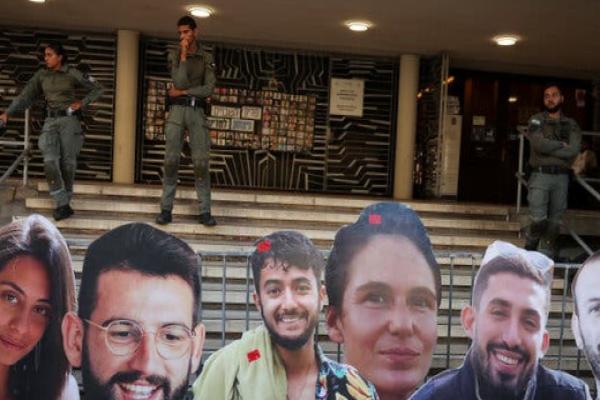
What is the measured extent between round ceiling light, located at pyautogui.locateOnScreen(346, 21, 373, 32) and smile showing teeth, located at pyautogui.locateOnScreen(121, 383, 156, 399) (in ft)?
17.9

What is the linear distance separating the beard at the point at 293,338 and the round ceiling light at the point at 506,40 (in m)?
5.87

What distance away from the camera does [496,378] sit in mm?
2887

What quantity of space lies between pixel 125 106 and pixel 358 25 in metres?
3.35

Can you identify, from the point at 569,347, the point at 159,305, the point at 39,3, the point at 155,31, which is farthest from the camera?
the point at 155,31

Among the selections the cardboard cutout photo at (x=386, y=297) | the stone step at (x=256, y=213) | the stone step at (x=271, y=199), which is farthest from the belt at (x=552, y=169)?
the cardboard cutout photo at (x=386, y=297)

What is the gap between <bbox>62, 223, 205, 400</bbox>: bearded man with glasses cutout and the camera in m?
2.60

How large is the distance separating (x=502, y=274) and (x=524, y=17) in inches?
179

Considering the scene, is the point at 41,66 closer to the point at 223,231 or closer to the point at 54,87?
the point at 54,87

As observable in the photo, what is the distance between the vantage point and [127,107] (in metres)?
8.33

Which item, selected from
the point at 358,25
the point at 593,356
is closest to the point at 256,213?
the point at 358,25

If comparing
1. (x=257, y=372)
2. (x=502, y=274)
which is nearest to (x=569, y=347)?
(x=502, y=274)

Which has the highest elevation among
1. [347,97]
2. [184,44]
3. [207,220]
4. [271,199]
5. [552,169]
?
[347,97]

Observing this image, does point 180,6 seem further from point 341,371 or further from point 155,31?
point 341,371

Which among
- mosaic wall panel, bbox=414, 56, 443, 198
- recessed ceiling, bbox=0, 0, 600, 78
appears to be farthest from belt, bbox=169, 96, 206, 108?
mosaic wall panel, bbox=414, 56, 443, 198
